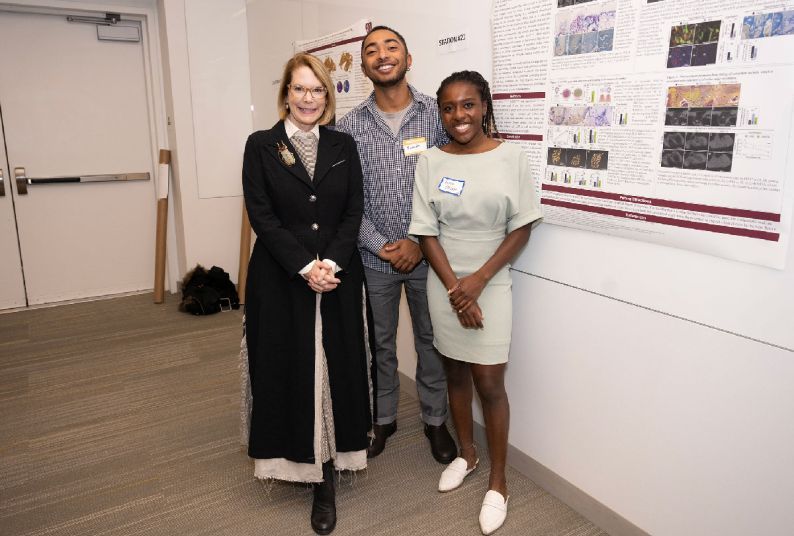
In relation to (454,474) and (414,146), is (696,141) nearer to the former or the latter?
(414,146)

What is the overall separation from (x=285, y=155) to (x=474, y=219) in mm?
677

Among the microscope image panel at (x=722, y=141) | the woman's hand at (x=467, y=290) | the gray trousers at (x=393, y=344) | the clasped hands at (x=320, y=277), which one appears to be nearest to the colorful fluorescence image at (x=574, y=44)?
the microscope image panel at (x=722, y=141)

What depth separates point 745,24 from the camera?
1412 mm

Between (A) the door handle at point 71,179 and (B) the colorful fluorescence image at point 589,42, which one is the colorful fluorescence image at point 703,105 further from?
(A) the door handle at point 71,179

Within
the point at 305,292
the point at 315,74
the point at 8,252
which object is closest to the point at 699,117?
Result: the point at 315,74

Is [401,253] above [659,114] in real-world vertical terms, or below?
below

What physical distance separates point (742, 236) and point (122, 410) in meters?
2.85

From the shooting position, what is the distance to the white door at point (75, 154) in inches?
168

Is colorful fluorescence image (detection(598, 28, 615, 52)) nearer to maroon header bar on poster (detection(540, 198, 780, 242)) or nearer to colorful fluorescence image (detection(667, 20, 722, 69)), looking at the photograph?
colorful fluorescence image (detection(667, 20, 722, 69))

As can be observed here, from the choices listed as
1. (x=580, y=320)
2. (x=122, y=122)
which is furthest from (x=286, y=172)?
(x=122, y=122)

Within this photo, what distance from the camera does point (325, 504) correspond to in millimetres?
2096

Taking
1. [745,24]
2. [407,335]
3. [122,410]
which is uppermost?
[745,24]

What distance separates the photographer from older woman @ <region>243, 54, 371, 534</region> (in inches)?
76.7

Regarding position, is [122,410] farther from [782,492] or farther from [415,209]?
[782,492]
